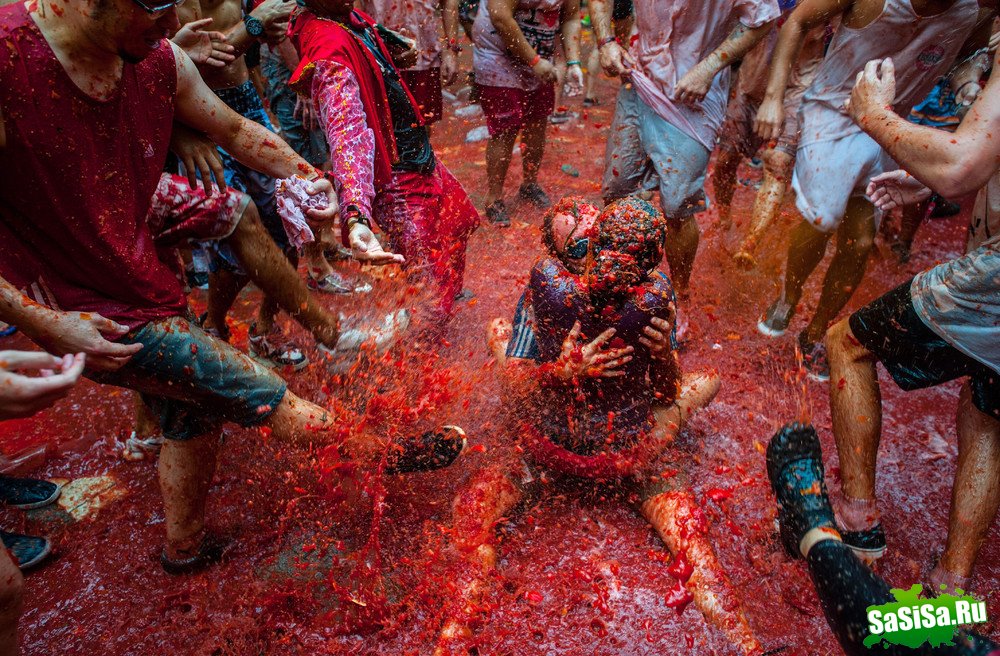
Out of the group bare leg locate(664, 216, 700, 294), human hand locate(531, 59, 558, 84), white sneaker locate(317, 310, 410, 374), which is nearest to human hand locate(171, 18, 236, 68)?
white sneaker locate(317, 310, 410, 374)

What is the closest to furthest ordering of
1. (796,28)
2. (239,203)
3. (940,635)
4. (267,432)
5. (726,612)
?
(940,635) → (726,612) → (267,432) → (239,203) → (796,28)

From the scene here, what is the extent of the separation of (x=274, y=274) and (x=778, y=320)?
302 cm

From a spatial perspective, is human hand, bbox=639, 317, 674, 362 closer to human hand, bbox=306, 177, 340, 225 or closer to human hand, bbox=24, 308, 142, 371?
human hand, bbox=306, 177, 340, 225

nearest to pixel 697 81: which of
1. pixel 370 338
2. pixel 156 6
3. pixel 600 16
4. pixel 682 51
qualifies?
pixel 682 51

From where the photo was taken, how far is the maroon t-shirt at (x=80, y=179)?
5.74 ft

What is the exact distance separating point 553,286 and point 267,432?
1280 millimetres

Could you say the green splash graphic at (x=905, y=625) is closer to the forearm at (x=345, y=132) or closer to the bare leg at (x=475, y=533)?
the bare leg at (x=475, y=533)

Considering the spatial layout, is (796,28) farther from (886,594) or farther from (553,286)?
(886,594)

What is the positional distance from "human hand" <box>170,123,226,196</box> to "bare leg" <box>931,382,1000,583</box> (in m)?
3.17

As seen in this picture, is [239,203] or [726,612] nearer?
[726,612]

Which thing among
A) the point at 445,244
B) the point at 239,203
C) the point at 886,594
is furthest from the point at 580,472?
the point at 239,203

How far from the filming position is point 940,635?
5.01ft

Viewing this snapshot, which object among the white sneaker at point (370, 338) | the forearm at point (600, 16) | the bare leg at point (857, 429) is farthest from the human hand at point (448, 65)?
the bare leg at point (857, 429)

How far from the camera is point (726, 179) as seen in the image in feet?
15.5
